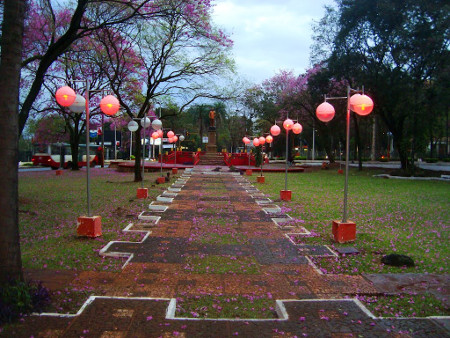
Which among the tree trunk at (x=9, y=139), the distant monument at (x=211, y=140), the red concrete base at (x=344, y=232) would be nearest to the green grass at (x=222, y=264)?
the red concrete base at (x=344, y=232)

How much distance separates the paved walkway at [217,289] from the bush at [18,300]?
5.0 inches

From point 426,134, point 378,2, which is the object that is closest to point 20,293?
point 378,2

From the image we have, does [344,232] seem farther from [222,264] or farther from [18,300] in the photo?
[18,300]

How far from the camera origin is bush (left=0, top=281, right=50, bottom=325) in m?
3.19

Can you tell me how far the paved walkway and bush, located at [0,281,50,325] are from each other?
0.42 ft

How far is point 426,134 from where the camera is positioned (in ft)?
75.1

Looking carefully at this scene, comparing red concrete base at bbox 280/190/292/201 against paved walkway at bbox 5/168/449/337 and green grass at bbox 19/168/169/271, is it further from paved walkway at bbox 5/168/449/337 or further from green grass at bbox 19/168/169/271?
green grass at bbox 19/168/169/271

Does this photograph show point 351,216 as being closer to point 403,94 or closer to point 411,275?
point 411,275

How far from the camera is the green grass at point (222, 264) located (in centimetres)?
494

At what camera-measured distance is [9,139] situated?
3393 millimetres

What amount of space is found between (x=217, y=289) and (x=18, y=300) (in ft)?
6.93

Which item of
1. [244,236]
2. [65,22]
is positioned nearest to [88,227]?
[244,236]

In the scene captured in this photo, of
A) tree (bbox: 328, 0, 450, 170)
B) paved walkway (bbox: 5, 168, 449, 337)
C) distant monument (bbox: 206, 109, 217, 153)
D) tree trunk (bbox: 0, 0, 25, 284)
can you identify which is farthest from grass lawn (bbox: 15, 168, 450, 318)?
distant monument (bbox: 206, 109, 217, 153)

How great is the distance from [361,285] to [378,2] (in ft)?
69.3
